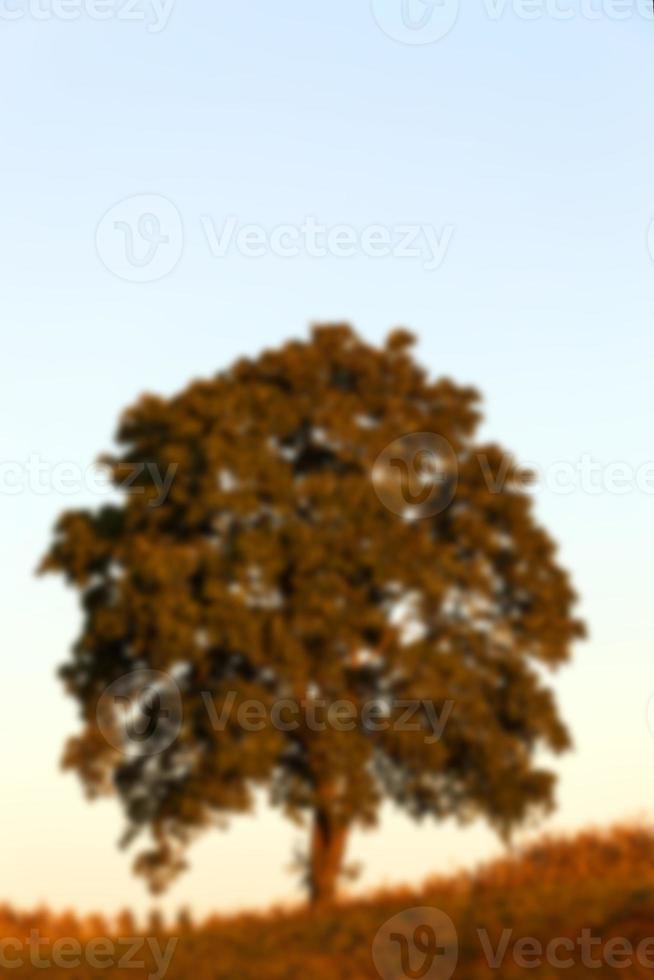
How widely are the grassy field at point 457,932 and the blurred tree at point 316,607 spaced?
15.7 feet

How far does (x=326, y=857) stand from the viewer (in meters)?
36.6

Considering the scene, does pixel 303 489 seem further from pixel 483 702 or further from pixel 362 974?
pixel 362 974

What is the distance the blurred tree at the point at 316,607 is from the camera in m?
35.7

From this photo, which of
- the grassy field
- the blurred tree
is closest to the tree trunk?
the blurred tree

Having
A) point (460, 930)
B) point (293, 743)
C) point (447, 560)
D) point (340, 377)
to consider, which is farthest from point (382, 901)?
point (340, 377)

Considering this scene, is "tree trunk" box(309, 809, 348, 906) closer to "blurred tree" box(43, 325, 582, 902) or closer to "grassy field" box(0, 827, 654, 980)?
"blurred tree" box(43, 325, 582, 902)

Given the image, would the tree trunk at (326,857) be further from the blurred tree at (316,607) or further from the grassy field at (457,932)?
the grassy field at (457,932)

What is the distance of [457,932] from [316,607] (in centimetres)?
1341

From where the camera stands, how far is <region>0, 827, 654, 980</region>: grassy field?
2134cm

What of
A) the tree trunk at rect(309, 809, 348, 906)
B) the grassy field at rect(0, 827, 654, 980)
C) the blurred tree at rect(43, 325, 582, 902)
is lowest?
the grassy field at rect(0, 827, 654, 980)

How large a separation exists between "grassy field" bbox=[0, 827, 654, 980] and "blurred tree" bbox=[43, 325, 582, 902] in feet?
15.7

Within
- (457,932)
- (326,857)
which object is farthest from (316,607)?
(457,932)

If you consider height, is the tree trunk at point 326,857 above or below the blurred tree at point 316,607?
below

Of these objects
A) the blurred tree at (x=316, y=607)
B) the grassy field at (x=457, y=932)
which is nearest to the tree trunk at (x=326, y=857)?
the blurred tree at (x=316, y=607)
